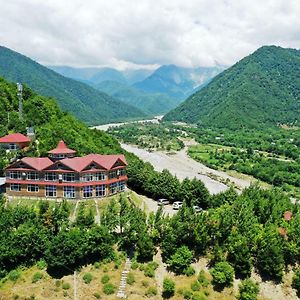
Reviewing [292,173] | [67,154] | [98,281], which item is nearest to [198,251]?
[98,281]

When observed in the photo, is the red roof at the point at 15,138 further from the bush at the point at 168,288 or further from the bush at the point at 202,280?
the bush at the point at 202,280

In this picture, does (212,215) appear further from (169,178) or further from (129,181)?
(129,181)

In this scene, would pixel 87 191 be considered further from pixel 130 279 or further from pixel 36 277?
pixel 130 279

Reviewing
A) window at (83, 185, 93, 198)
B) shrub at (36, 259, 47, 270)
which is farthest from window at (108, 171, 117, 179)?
→ shrub at (36, 259, 47, 270)

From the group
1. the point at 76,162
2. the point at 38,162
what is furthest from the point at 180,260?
the point at 38,162

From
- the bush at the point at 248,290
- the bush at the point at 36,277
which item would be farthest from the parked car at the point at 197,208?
the bush at the point at 36,277
